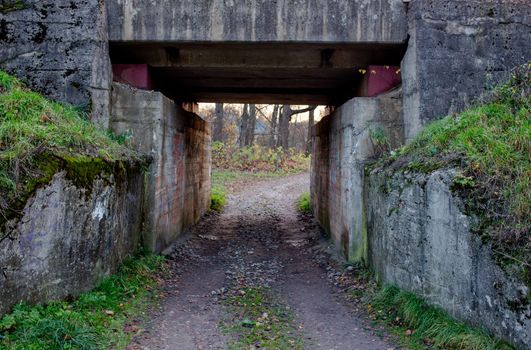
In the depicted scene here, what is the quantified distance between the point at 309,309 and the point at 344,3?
474 cm

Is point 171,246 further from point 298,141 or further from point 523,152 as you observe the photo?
point 298,141

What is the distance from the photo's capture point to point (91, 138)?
603 cm

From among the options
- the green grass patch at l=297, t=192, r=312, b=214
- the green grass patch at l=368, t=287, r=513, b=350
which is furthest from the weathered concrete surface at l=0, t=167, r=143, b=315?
the green grass patch at l=297, t=192, r=312, b=214

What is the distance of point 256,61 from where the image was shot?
8.10 m

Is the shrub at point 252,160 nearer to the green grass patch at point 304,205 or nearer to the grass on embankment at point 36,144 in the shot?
the green grass patch at point 304,205

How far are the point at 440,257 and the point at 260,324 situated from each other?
84.7 inches

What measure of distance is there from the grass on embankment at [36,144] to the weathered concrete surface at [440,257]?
3811 mm

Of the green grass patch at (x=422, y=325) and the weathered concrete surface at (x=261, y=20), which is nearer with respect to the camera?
the green grass patch at (x=422, y=325)

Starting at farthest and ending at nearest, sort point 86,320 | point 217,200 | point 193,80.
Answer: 1. point 217,200
2. point 193,80
3. point 86,320

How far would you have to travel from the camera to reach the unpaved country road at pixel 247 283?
4824 mm

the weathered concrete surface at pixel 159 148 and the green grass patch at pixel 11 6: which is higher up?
the green grass patch at pixel 11 6

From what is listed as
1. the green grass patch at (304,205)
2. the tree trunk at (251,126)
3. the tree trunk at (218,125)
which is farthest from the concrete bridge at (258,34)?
the tree trunk at (251,126)

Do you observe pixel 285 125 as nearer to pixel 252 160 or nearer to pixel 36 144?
pixel 252 160

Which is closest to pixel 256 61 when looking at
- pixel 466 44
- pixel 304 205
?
pixel 466 44
